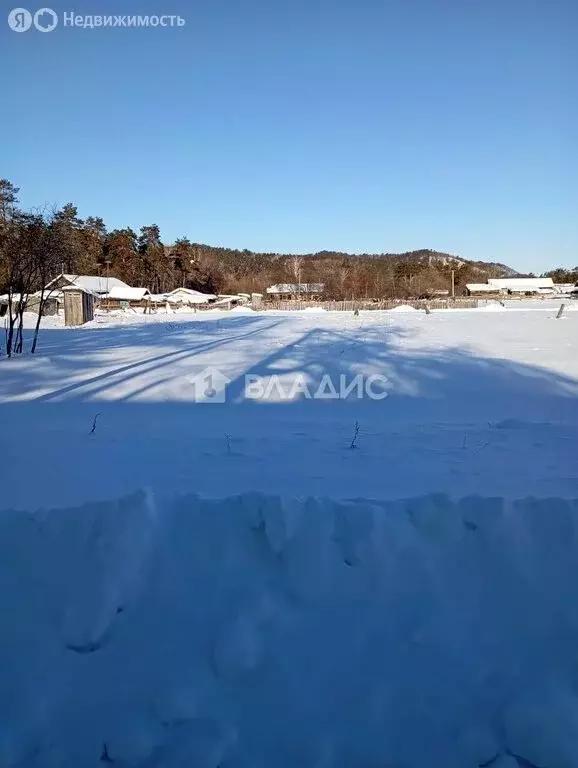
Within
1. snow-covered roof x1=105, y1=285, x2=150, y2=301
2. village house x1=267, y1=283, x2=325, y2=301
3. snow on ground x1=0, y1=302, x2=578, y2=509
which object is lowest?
snow on ground x1=0, y1=302, x2=578, y2=509

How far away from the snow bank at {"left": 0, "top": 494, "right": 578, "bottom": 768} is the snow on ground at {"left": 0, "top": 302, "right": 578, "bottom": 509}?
37 centimetres

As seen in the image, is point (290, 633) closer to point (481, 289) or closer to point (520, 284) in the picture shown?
point (481, 289)

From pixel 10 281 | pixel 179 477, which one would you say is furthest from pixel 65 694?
pixel 10 281

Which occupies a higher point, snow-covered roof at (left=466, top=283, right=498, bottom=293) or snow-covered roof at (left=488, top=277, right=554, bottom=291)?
snow-covered roof at (left=488, top=277, right=554, bottom=291)

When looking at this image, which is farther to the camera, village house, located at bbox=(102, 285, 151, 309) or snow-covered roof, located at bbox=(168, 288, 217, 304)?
snow-covered roof, located at bbox=(168, 288, 217, 304)

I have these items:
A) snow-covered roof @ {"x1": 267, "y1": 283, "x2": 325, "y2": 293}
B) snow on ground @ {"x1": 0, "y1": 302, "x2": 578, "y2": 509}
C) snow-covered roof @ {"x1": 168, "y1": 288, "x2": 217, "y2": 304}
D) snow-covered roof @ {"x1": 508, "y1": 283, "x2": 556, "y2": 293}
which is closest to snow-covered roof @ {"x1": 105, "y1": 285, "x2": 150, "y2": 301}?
snow-covered roof @ {"x1": 168, "y1": 288, "x2": 217, "y2": 304}

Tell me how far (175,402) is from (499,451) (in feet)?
13.4

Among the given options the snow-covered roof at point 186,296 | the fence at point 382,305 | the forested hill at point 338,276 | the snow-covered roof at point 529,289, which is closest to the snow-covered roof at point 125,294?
the snow-covered roof at point 186,296

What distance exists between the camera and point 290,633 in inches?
104

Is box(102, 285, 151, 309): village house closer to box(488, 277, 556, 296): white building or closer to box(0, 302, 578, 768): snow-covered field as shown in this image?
box(0, 302, 578, 768): snow-covered field

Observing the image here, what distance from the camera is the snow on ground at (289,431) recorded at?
3.65 meters

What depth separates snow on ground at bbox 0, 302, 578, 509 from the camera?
365 centimetres

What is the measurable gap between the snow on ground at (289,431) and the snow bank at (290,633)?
14.7 inches

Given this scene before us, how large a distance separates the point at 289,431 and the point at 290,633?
2788 mm
